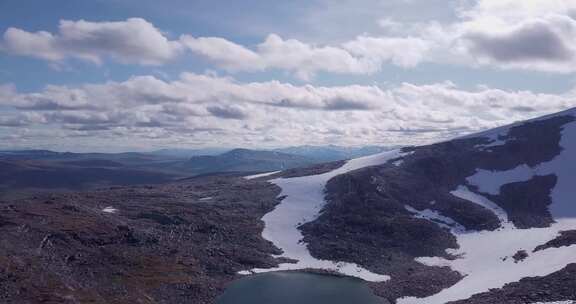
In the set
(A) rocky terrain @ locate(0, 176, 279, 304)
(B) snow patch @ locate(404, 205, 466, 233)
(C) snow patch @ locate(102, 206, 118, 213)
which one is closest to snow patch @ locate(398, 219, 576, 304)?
(B) snow patch @ locate(404, 205, 466, 233)

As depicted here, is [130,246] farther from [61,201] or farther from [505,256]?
[505,256]

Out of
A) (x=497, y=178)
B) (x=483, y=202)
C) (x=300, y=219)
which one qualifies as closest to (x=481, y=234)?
(x=483, y=202)

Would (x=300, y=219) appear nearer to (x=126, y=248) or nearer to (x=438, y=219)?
(x=438, y=219)

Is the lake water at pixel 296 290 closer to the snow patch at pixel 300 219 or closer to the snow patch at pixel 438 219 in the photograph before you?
the snow patch at pixel 300 219

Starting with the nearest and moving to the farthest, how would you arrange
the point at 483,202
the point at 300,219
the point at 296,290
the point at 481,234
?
the point at 296,290 < the point at 481,234 < the point at 300,219 < the point at 483,202

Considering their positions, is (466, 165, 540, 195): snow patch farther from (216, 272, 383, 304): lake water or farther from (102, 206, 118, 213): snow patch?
(102, 206, 118, 213): snow patch
